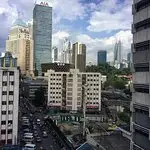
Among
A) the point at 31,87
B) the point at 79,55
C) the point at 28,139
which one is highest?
the point at 79,55

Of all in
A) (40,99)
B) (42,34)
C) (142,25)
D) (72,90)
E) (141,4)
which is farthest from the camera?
(42,34)

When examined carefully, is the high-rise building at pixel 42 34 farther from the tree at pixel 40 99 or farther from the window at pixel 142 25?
the window at pixel 142 25

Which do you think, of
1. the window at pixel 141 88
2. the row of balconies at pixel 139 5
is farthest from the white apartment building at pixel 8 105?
the row of balconies at pixel 139 5

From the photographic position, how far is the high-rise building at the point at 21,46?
130m

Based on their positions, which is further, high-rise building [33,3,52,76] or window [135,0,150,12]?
high-rise building [33,3,52,76]

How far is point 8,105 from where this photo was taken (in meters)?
33.7

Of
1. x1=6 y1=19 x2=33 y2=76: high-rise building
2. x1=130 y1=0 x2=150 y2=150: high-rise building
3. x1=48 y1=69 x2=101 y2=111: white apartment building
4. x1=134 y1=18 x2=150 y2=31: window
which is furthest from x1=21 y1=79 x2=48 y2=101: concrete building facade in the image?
x1=134 y1=18 x2=150 y2=31: window

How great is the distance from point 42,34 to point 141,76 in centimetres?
14857

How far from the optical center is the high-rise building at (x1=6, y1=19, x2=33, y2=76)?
428 ft

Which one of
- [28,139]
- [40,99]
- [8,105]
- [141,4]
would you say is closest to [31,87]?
[40,99]

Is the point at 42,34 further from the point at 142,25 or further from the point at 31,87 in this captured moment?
the point at 142,25

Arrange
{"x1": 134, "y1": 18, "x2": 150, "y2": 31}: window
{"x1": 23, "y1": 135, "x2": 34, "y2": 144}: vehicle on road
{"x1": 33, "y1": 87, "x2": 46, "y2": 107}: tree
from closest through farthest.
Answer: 1. {"x1": 134, "y1": 18, "x2": 150, "y2": 31}: window
2. {"x1": 23, "y1": 135, "x2": 34, "y2": 144}: vehicle on road
3. {"x1": 33, "y1": 87, "x2": 46, "y2": 107}: tree

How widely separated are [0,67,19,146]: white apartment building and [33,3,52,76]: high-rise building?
127335mm

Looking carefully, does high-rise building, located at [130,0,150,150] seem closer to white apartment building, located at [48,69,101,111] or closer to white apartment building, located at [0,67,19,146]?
white apartment building, located at [0,67,19,146]
